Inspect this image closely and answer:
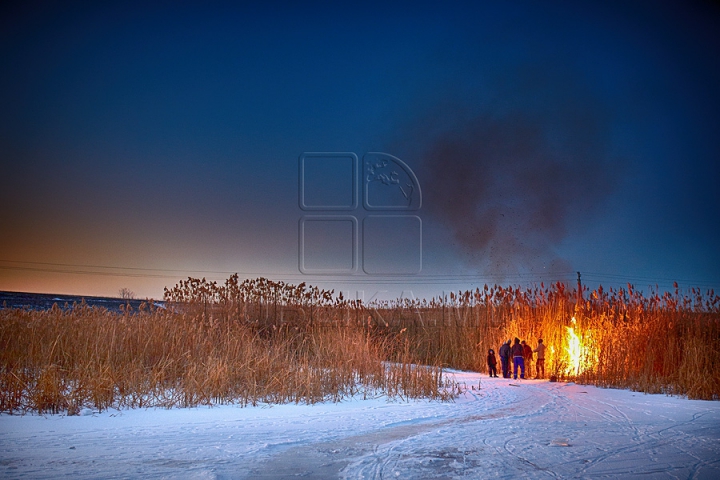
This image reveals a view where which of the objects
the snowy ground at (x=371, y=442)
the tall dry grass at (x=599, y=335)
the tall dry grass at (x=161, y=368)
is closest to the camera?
the snowy ground at (x=371, y=442)

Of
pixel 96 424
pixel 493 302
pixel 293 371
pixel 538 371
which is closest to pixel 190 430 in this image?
pixel 96 424

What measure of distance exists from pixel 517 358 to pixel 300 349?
548 centimetres

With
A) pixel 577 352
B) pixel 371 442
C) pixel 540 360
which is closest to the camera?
pixel 371 442

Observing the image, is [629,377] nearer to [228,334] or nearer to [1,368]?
[228,334]

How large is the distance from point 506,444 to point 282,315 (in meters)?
9.91

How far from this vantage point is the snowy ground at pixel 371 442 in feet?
14.9

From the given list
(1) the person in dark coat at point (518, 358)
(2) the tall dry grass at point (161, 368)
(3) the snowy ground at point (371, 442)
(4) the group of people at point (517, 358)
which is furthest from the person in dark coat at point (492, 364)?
(3) the snowy ground at point (371, 442)

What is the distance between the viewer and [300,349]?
1140 centimetres

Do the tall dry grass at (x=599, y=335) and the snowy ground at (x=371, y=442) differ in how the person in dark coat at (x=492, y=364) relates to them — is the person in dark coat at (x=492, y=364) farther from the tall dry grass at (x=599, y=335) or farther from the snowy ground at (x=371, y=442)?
the snowy ground at (x=371, y=442)

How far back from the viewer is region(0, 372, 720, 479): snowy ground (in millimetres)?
4539

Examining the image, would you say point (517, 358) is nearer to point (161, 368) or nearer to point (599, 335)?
point (599, 335)

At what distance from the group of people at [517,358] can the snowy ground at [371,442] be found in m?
4.82

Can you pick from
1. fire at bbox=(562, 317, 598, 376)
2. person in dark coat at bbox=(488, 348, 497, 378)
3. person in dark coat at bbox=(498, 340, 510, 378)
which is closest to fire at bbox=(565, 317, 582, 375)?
fire at bbox=(562, 317, 598, 376)

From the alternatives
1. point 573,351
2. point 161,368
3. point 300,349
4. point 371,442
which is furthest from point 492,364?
point 371,442
